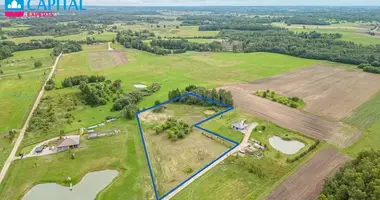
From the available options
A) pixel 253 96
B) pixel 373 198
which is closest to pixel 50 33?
pixel 253 96

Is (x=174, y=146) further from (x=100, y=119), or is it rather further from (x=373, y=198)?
(x=373, y=198)

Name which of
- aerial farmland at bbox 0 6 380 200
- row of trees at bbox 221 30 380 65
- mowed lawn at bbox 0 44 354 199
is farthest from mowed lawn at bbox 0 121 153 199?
row of trees at bbox 221 30 380 65

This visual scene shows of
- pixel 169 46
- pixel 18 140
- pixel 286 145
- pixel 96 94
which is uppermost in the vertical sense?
pixel 169 46

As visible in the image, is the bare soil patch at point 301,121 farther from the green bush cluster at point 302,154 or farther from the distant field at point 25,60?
the distant field at point 25,60

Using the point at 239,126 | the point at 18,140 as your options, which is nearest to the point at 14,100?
the point at 18,140

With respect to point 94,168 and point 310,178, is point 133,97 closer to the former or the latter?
point 94,168

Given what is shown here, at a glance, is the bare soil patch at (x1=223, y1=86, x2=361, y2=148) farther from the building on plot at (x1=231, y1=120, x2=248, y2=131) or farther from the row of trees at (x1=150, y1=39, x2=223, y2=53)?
the row of trees at (x1=150, y1=39, x2=223, y2=53)

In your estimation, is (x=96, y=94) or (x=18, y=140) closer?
(x=18, y=140)

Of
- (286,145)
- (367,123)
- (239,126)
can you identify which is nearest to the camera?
(286,145)

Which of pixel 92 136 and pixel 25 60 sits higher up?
pixel 25 60
